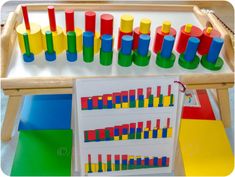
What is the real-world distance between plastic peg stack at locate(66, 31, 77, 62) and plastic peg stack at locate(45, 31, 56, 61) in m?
0.04

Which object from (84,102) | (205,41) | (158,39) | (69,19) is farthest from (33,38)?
(205,41)

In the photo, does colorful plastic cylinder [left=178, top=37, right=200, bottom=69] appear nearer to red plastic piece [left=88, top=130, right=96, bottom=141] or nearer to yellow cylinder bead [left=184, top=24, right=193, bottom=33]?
yellow cylinder bead [left=184, top=24, right=193, bottom=33]

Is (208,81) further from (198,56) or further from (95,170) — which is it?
(95,170)

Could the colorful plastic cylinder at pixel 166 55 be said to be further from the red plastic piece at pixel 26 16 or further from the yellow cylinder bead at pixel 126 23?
the red plastic piece at pixel 26 16

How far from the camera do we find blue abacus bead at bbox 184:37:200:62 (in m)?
0.80

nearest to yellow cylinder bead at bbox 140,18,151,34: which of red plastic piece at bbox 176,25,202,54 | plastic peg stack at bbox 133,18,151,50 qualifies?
plastic peg stack at bbox 133,18,151,50

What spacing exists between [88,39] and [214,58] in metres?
0.36

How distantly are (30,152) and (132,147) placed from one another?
1.11 ft

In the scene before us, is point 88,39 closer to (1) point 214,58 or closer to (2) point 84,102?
(2) point 84,102

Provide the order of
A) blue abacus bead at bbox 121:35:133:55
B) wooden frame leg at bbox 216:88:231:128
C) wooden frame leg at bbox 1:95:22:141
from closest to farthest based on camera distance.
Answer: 1. blue abacus bead at bbox 121:35:133:55
2. wooden frame leg at bbox 1:95:22:141
3. wooden frame leg at bbox 216:88:231:128

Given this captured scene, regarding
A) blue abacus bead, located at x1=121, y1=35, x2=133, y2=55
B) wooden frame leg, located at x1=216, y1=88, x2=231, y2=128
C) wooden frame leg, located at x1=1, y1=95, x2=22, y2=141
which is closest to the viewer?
blue abacus bead, located at x1=121, y1=35, x2=133, y2=55

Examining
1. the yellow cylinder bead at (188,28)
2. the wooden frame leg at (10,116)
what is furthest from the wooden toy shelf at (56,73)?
the yellow cylinder bead at (188,28)

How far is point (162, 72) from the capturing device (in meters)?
0.84

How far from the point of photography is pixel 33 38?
832 mm
